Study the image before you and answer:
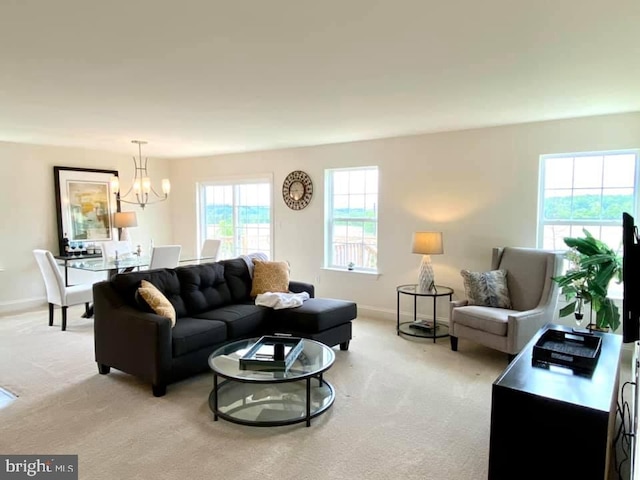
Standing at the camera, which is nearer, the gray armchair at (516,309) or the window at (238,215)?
the gray armchair at (516,309)

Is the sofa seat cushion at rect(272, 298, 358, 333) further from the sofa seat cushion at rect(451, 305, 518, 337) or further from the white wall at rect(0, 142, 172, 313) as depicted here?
the white wall at rect(0, 142, 172, 313)

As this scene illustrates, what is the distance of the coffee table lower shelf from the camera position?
2750 millimetres

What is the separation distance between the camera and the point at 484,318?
152 inches

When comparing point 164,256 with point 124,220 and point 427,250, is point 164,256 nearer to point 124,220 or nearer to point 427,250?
point 124,220

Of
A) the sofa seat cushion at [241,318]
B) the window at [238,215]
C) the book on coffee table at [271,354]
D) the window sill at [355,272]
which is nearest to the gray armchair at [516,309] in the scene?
the window sill at [355,272]

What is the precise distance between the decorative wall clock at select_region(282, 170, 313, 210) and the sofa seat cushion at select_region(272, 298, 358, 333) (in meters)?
2.26

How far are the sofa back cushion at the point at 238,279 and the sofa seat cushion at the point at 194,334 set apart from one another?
690mm

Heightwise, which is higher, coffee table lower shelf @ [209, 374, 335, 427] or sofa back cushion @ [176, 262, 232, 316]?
sofa back cushion @ [176, 262, 232, 316]

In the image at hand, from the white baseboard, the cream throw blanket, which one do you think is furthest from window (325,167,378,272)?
the white baseboard

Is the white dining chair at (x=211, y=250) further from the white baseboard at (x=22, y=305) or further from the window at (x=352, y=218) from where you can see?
the white baseboard at (x=22, y=305)

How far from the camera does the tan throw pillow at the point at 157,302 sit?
3318 millimetres

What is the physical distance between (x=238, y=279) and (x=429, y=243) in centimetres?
213

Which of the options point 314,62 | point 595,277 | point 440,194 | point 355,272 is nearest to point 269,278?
point 355,272

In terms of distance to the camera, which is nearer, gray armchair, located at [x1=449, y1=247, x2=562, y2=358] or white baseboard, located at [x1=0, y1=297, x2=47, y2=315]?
gray armchair, located at [x1=449, y1=247, x2=562, y2=358]
